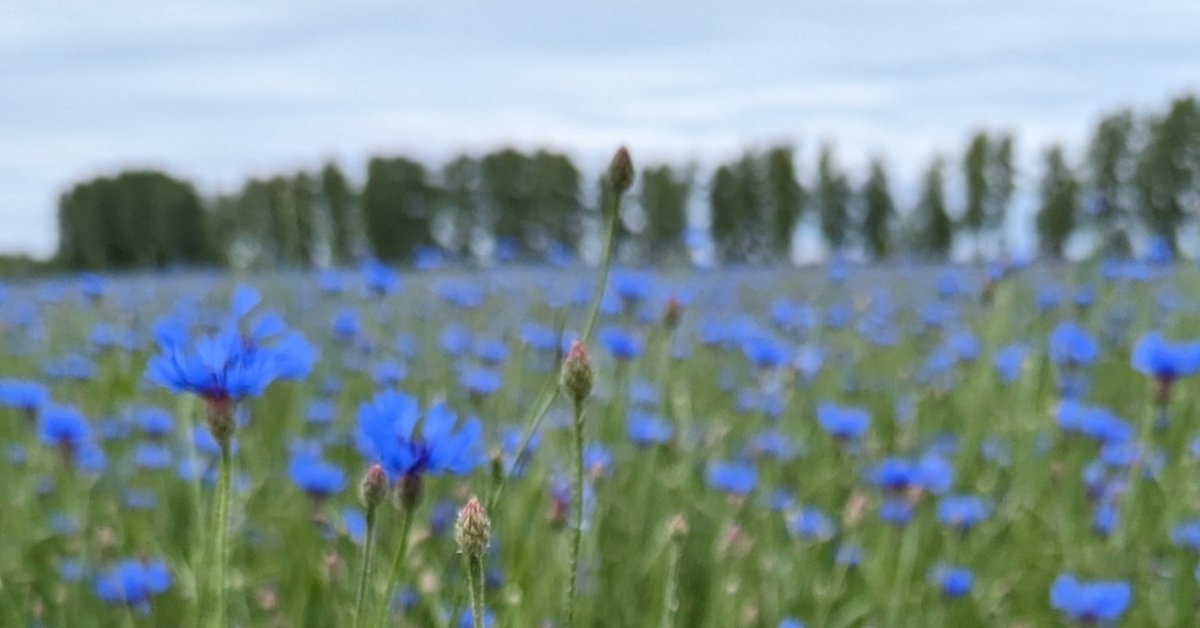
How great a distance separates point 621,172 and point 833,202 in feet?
80.7

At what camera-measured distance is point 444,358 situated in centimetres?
327

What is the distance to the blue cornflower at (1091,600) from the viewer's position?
1544mm

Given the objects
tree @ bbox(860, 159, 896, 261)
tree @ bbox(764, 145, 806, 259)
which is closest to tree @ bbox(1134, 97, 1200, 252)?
tree @ bbox(764, 145, 806, 259)

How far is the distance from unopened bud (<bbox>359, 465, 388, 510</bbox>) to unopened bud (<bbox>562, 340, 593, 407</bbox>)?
0.15m

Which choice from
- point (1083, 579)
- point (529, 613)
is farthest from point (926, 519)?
point (529, 613)

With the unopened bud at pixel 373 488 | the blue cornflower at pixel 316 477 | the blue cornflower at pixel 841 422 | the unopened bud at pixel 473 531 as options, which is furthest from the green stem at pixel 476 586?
the blue cornflower at pixel 841 422

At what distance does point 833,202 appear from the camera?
2481cm

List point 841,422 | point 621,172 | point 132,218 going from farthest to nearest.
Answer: point 132,218 < point 841,422 < point 621,172

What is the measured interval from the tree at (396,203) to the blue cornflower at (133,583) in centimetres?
1829

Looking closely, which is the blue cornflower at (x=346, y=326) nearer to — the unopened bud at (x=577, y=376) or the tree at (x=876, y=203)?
the unopened bud at (x=577, y=376)

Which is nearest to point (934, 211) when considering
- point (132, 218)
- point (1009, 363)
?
point (132, 218)

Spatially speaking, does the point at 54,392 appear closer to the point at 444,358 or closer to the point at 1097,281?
the point at 444,358

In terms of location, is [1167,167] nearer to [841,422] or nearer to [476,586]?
[841,422]

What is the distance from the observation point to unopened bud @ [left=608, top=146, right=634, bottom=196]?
0.97 meters
